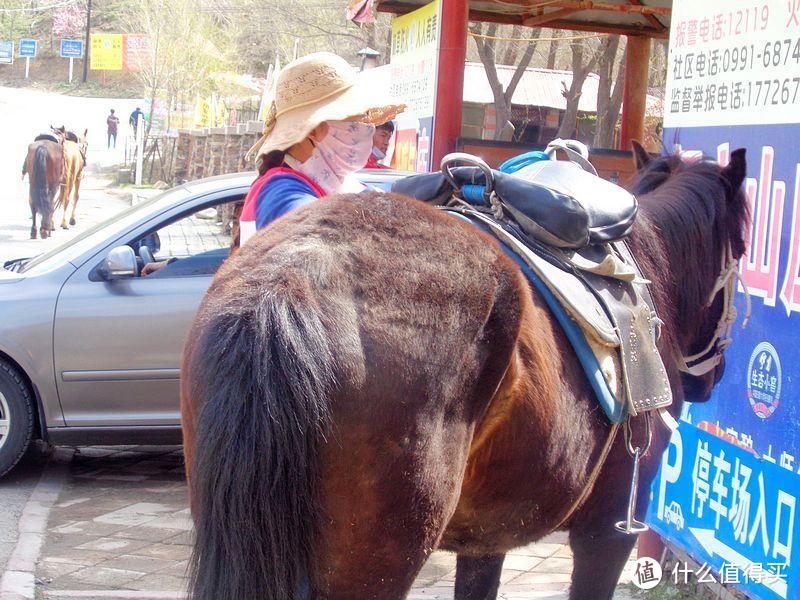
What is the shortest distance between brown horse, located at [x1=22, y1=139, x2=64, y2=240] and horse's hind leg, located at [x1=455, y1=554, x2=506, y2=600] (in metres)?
16.3

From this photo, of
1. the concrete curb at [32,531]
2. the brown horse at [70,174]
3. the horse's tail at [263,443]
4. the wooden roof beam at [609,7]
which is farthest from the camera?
the brown horse at [70,174]

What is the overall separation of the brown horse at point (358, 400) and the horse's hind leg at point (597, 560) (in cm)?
63

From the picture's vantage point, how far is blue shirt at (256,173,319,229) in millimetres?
2559

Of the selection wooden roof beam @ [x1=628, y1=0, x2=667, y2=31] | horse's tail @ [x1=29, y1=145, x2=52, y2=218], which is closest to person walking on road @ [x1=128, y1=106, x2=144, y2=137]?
horse's tail @ [x1=29, y1=145, x2=52, y2=218]

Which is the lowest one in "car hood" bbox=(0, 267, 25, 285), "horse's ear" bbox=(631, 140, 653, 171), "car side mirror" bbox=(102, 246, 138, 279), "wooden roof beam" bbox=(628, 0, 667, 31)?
"car hood" bbox=(0, 267, 25, 285)

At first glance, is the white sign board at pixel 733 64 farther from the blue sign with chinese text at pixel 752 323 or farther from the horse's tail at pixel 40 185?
the horse's tail at pixel 40 185

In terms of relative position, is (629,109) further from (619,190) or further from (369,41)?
(369,41)

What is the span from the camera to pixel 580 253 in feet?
8.53

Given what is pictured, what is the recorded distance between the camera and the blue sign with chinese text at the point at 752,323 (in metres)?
3.21

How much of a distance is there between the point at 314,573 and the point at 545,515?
820 millimetres

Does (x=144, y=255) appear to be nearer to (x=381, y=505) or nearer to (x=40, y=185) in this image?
(x=381, y=505)

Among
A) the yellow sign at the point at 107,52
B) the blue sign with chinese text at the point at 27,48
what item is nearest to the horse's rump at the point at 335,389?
the yellow sign at the point at 107,52

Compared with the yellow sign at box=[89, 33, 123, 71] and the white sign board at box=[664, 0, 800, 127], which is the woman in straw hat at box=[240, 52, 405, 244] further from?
the yellow sign at box=[89, 33, 123, 71]

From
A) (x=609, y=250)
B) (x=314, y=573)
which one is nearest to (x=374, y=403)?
(x=314, y=573)
